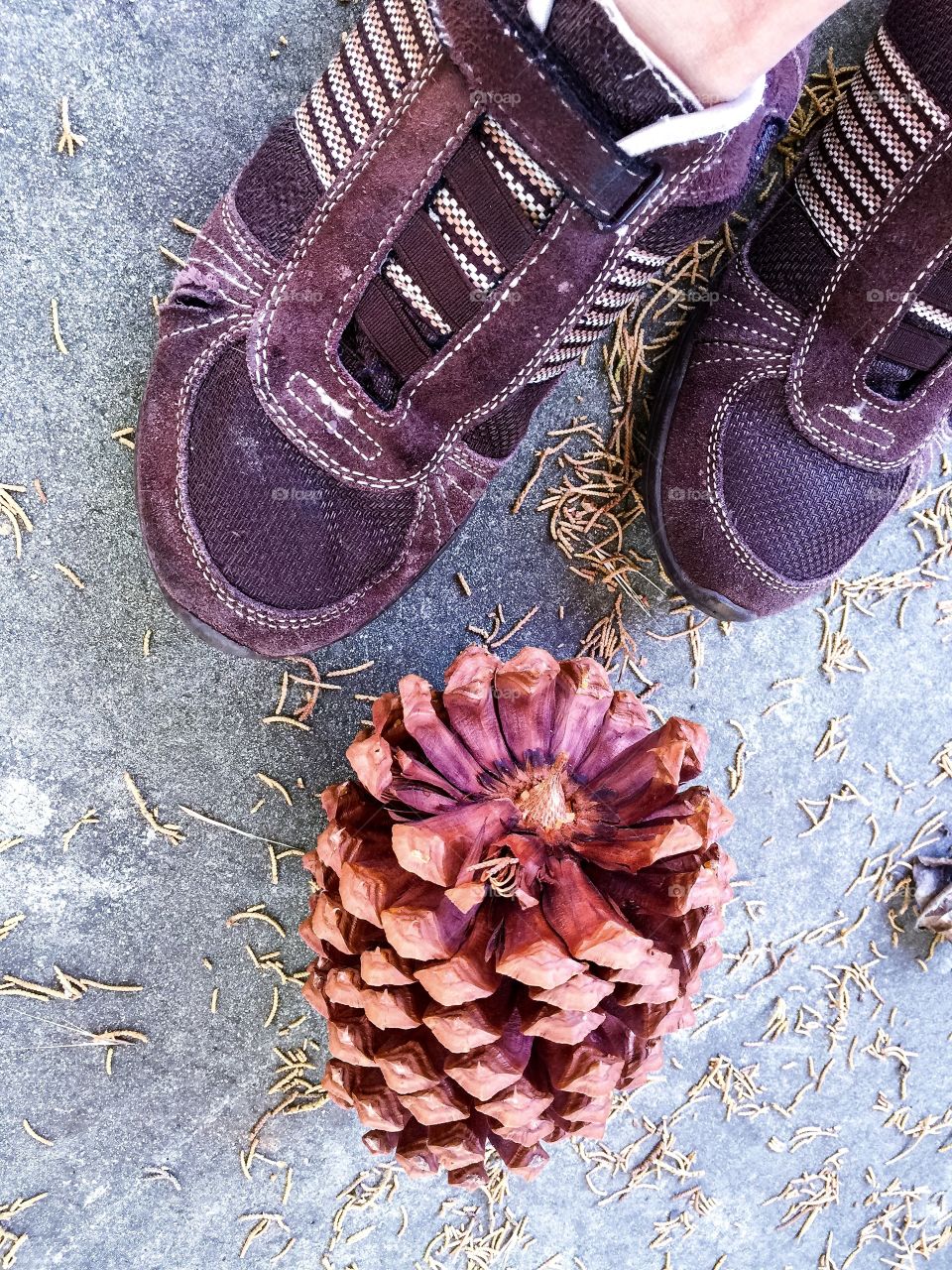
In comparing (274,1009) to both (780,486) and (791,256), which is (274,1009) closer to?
(780,486)

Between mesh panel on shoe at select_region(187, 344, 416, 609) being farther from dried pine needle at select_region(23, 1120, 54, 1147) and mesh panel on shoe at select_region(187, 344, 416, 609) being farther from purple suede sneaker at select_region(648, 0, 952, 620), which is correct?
dried pine needle at select_region(23, 1120, 54, 1147)

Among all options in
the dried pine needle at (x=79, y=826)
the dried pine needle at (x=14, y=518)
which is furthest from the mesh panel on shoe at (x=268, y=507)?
the dried pine needle at (x=79, y=826)

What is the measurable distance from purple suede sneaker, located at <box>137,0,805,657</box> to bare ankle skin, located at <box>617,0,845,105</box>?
2 centimetres

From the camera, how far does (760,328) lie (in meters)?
0.83

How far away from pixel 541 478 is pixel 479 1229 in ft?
2.77

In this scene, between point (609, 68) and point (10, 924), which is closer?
point (609, 68)

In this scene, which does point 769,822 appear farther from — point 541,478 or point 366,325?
point 366,325

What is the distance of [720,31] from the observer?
53 cm

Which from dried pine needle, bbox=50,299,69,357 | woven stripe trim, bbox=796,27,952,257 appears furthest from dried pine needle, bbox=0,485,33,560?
woven stripe trim, bbox=796,27,952,257

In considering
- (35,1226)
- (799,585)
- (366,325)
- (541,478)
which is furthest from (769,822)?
(35,1226)

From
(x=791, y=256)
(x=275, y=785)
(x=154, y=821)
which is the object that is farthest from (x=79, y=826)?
(x=791, y=256)

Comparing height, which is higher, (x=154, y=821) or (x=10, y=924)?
(x=154, y=821)

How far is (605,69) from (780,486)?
1.33 feet

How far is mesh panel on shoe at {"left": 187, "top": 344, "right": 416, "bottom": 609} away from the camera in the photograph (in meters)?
0.69
